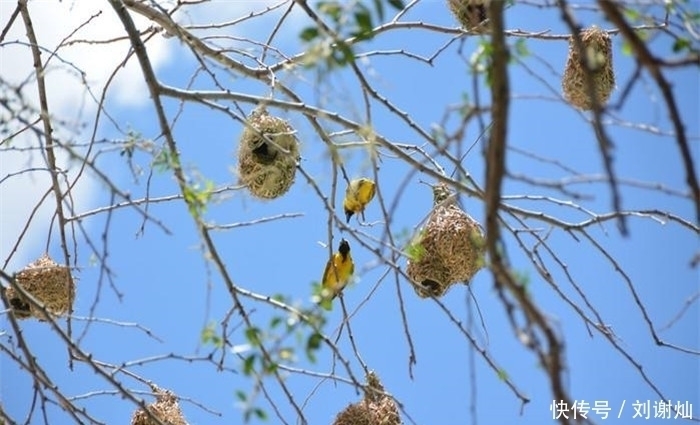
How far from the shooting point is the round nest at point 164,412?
8.90ft

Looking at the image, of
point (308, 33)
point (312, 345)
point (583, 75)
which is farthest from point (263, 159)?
point (308, 33)

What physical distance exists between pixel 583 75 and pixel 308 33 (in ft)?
5.57

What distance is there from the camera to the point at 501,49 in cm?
83

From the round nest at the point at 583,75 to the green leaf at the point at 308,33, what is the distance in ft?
5.47

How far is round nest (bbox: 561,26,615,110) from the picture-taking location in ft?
9.25

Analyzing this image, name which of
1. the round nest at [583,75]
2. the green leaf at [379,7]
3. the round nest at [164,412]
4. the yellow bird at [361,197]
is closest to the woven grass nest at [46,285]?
the round nest at [164,412]

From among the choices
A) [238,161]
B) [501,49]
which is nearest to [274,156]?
[238,161]

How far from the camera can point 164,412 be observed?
2738mm

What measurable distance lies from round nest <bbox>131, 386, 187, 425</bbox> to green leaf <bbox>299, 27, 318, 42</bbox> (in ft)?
5.57

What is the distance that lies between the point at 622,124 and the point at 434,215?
1.57 meters

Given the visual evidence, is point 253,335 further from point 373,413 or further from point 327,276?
point 327,276

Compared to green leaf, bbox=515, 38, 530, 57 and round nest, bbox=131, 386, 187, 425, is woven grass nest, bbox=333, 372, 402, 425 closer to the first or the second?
round nest, bbox=131, 386, 187, 425

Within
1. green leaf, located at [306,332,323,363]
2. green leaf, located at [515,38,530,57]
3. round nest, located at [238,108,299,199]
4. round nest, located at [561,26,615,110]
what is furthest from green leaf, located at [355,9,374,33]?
round nest, located at [561,26,615,110]

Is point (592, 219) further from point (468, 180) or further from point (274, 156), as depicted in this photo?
point (274, 156)
